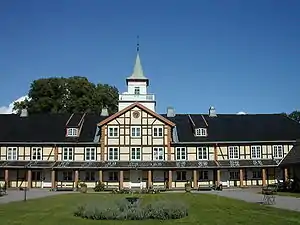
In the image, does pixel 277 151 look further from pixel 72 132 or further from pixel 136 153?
pixel 72 132

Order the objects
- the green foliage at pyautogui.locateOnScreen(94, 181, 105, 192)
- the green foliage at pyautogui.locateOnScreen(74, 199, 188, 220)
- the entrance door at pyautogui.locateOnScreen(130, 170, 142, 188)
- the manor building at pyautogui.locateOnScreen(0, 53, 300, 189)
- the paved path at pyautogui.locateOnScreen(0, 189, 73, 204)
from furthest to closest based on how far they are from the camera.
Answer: the entrance door at pyautogui.locateOnScreen(130, 170, 142, 188) < the manor building at pyautogui.locateOnScreen(0, 53, 300, 189) < the green foliage at pyautogui.locateOnScreen(94, 181, 105, 192) < the paved path at pyautogui.locateOnScreen(0, 189, 73, 204) < the green foliage at pyautogui.locateOnScreen(74, 199, 188, 220)

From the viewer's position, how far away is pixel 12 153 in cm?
4878

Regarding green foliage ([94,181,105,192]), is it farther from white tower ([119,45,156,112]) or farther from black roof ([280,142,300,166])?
black roof ([280,142,300,166])

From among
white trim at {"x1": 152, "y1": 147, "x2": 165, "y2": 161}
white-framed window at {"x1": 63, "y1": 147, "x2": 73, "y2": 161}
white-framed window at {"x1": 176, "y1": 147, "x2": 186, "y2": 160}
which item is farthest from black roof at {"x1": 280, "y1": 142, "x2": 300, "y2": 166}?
white-framed window at {"x1": 63, "y1": 147, "x2": 73, "y2": 161}

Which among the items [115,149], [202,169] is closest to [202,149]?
[202,169]

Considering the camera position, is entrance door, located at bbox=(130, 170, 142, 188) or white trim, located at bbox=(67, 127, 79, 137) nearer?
entrance door, located at bbox=(130, 170, 142, 188)

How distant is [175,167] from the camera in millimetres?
46094

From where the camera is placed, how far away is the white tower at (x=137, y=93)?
176ft

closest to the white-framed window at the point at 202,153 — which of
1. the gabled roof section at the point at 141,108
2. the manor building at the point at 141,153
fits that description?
the manor building at the point at 141,153

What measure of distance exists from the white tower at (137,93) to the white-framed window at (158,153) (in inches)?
254

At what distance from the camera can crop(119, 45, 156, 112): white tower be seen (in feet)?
176

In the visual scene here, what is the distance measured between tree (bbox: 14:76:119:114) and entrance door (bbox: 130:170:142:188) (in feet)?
61.1

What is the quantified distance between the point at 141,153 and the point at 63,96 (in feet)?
70.4

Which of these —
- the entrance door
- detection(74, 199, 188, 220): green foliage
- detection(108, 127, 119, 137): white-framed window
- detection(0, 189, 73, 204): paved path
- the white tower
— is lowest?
detection(0, 189, 73, 204): paved path
